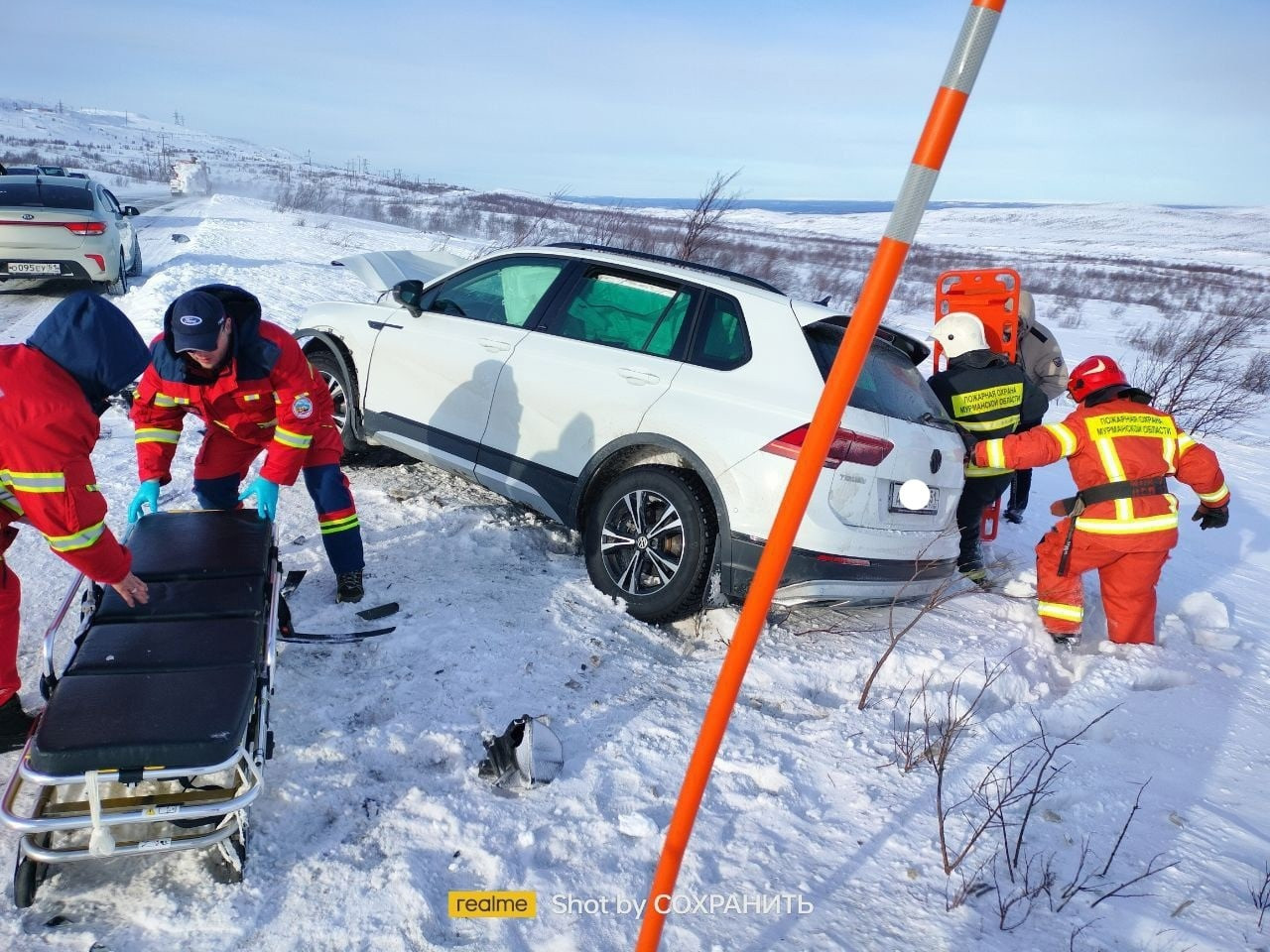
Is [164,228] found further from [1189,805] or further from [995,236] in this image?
[995,236]

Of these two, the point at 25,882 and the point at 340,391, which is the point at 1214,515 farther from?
the point at 25,882

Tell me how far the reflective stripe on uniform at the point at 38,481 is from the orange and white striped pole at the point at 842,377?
6.79 ft

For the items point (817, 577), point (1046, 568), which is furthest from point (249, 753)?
point (1046, 568)

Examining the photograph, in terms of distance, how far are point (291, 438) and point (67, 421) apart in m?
1.12

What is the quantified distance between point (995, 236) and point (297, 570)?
3378 inches

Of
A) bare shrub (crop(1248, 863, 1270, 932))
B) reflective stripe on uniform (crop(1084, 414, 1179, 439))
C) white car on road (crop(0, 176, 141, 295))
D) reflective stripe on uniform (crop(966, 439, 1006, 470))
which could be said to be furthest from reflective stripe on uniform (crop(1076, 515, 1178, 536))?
white car on road (crop(0, 176, 141, 295))

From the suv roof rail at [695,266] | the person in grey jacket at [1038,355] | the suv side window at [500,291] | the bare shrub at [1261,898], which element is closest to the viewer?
the bare shrub at [1261,898]

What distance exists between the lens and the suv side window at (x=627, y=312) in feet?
13.7

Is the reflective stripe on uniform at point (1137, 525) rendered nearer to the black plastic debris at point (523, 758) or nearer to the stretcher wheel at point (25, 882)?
the black plastic debris at point (523, 758)

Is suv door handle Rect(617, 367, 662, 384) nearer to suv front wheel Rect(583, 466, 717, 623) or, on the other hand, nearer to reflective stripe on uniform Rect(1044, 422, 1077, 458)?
suv front wheel Rect(583, 466, 717, 623)

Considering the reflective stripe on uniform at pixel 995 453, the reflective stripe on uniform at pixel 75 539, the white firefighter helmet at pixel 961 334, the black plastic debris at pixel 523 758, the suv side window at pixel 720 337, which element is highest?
the white firefighter helmet at pixel 961 334

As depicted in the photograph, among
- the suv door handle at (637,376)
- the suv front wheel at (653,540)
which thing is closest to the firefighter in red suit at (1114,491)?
the suv front wheel at (653,540)

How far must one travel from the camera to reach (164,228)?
19.3m

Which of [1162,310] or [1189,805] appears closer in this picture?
[1189,805]
